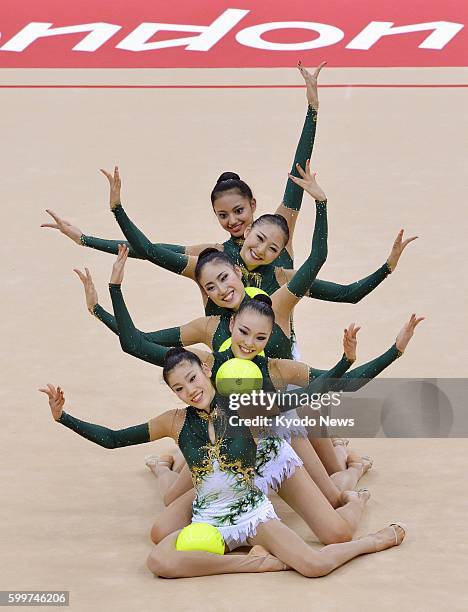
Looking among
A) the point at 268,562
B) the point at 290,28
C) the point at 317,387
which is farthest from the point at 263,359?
the point at 290,28

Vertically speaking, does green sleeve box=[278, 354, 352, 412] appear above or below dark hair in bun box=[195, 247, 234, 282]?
below

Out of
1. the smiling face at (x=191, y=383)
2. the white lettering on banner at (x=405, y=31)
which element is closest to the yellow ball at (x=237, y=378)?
the smiling face at (x=191, y=383)

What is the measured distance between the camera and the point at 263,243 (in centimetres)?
647

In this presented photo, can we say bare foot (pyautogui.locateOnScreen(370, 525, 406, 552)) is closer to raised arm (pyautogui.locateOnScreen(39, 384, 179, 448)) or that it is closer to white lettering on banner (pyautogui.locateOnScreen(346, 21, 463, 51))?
raised arm (pyautogui.locateOnScreen(39, 384, 179, 448))

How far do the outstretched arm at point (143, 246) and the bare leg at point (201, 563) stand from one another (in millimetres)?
1463

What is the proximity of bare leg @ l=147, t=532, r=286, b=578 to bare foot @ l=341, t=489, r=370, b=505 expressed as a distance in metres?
0.76

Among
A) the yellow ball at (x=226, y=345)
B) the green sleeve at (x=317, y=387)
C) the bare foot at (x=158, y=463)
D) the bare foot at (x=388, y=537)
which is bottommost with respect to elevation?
the bare foot at (x=388, y=537)

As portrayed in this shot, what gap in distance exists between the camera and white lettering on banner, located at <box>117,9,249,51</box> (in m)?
14.2

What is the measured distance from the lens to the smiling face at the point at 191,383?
584 cm

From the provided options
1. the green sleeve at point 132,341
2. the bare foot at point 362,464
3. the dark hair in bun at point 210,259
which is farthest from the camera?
the bare foot at point 362,464

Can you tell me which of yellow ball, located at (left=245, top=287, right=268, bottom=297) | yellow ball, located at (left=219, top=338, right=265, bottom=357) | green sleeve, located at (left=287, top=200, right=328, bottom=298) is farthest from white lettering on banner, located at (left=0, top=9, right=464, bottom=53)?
yellow ball, located at (left=219, top=338, right=265, bottom=357)

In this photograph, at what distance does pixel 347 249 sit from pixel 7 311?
8.05 feet

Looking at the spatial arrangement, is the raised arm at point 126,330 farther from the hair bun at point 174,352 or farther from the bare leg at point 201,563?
the bare leg at point 201,563

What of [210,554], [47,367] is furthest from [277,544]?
[47,367]
